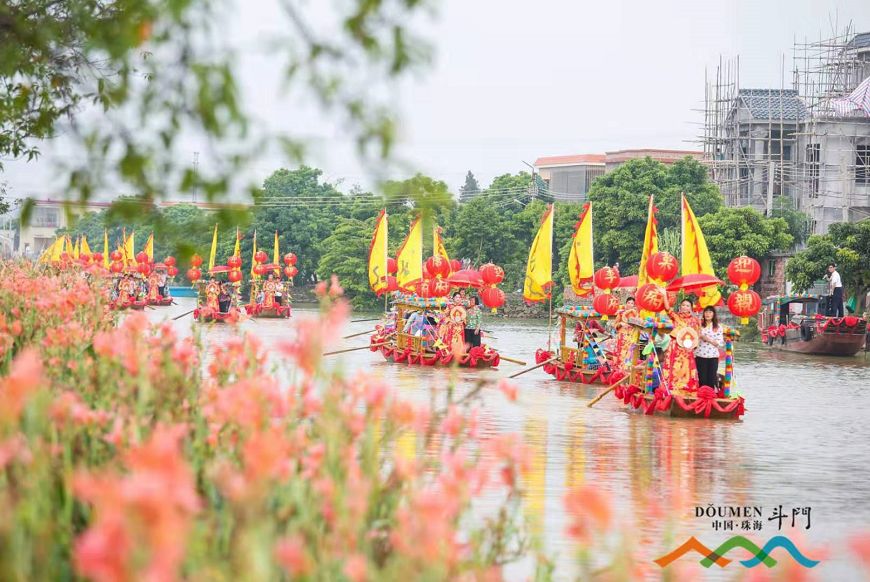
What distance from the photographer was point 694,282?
16.2 metres

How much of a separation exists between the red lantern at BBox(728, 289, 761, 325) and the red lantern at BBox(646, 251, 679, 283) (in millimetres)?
1083

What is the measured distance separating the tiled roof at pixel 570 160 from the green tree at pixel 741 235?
30.5m

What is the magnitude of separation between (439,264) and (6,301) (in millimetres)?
15644

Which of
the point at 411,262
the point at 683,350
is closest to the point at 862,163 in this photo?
the point at 411,262

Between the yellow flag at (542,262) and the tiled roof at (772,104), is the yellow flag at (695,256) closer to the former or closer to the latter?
the yellow flag at (542,262)

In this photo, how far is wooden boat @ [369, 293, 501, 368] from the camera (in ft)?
81.1

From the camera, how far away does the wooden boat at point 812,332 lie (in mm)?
33312

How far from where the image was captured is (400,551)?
10.3ft

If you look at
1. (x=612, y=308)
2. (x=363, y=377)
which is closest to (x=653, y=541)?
(x=363, y=377)

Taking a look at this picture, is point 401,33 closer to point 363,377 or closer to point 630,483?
point 363,377

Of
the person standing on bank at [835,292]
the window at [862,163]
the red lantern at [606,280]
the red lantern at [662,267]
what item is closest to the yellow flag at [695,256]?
the red lantern at [662,267]

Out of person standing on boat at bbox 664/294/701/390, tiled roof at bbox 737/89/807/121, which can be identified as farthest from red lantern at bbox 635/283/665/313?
tiled roof at bbox 737/89/807/121

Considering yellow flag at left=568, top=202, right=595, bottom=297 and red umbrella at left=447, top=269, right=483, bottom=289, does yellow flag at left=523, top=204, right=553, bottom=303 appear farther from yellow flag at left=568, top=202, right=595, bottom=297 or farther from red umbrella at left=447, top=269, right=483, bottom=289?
red umbrella at left=447, top=269, right=483, bottom=289

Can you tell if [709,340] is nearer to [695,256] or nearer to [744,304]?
[744,304]
